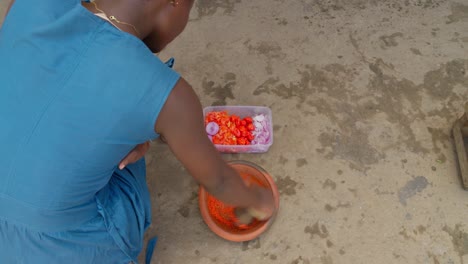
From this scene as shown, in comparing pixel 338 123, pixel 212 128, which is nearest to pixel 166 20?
pixel 212 128

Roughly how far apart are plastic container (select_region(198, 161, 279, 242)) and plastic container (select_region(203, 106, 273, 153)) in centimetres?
14

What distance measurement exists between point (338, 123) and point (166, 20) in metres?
1.21

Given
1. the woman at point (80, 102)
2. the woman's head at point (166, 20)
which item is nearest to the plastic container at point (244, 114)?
the woman at point (80, 102)

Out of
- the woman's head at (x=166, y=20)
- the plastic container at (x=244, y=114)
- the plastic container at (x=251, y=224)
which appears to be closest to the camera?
the woman's head at (x=166, y=20)

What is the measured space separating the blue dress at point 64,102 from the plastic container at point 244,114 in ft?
2.59

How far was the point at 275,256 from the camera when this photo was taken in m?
1.62

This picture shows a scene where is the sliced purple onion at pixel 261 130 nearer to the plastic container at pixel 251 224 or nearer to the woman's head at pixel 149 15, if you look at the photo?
the plastic container at pixel 251 224

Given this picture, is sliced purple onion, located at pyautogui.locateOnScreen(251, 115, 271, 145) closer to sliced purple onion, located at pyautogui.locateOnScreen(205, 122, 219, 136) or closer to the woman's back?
sliced purple onion, located at pyautogui.locateOnScreen(205, 122, 219, 136)

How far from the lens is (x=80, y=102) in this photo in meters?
0.85

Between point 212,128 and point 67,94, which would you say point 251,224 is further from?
point 67,94

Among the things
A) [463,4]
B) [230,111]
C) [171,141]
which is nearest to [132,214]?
[171,141]

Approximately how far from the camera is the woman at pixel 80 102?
0.84 meters

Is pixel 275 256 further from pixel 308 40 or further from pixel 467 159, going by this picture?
pixel 308 40

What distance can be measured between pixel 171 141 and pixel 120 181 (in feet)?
1.55
